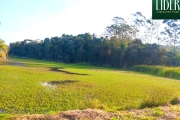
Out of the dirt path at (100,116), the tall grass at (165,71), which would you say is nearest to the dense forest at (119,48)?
the tall grass at (165,71)

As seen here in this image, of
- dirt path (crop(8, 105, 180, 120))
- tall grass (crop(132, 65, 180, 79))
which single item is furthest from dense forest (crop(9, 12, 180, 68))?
dirt path (crop(8, 105, 180, 120))

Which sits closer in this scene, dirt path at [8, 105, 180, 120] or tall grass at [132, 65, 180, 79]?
dirt path at [8, 105, 180, 120]

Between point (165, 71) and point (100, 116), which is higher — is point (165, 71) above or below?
below

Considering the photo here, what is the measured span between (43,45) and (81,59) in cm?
1562

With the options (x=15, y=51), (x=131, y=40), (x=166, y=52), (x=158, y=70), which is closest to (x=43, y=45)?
(x=15, y=51)

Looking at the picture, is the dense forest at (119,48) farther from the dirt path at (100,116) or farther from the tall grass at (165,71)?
the dirt path at (100,116)

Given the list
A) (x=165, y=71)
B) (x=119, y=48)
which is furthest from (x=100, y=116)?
(x=119, y=48)

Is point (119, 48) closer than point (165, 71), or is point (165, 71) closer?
point (165, 71)

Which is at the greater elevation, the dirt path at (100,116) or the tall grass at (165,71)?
the dirt path at (100,116)

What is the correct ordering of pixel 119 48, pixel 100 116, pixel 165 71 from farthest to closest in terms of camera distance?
pixel 119 48, pixel 165 71, pixel 100 116

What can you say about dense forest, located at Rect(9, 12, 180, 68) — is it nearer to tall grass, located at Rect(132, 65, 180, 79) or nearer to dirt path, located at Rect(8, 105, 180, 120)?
tall grass, located at Rect(132, 65, 180, 79)

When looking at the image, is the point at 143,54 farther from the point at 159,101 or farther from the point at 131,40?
the point at 159,101

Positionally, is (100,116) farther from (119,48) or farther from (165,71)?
(119,48)

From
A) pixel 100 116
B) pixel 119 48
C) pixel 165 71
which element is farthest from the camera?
pixel 119 48
